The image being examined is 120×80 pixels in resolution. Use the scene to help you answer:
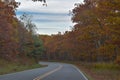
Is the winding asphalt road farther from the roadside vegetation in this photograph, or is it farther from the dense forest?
the dense forest

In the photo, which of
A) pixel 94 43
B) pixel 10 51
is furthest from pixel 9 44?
pixel 94 43

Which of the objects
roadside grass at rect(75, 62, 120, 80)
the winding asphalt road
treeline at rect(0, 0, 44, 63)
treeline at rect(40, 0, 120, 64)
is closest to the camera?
the winding asphalt road

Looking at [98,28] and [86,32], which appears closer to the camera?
[98,28]

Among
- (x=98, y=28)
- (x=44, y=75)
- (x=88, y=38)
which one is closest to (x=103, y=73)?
(x=44, y=75)

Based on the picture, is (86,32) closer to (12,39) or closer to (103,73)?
(12,39)

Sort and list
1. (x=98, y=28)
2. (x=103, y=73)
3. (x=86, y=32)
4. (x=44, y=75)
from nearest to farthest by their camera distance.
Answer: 1. (x=44, y=75)
2. (x=103, y=73)
3. (x=98, y=28)
4. (x=86, y=32)

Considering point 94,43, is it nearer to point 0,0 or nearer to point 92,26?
point 92,26

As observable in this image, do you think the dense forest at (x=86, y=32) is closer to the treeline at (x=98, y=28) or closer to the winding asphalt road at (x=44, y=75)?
the treeline at (x=98, y=28)

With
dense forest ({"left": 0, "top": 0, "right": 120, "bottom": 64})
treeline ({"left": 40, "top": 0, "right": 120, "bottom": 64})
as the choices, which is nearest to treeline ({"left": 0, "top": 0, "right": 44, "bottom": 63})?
dense forest ({"left": 0, "top": 0, "right": 120, "bottom": 64})

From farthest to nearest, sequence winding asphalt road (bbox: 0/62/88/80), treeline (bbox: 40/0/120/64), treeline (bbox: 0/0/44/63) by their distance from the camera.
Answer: treeline (bbox: 0/0/44/63) < treeline (bbox: 40/0/120/64) < winding asphalt road (bbox: 0/62/88/80)

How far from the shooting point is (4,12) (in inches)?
2104

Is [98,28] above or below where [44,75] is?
above

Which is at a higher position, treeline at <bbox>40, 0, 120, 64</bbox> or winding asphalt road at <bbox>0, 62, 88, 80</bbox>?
treeline at <bbox>40, 0, 120, 64</bbox>

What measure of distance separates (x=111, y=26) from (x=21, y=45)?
1994 inches
